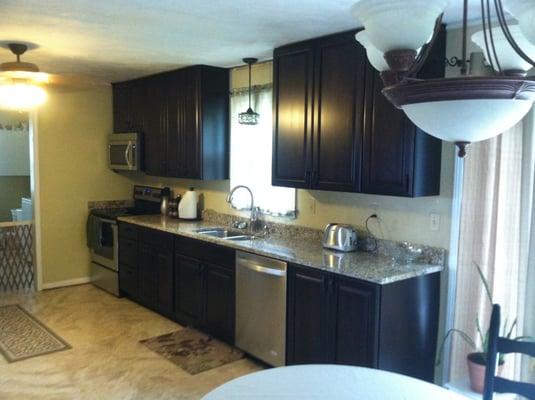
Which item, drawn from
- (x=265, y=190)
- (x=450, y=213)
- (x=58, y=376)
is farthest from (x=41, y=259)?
(x=450, y=213)

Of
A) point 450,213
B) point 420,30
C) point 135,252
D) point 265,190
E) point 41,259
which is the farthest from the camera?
point 41,259

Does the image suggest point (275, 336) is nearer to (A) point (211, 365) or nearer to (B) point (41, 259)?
(A) point (211, 365)

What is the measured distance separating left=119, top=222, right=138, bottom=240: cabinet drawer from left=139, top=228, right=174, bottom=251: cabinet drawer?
0.12 m

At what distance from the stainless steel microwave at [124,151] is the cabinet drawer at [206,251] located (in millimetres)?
1431

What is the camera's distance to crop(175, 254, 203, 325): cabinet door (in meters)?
4.11

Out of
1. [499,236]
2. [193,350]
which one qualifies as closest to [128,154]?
[193,350]

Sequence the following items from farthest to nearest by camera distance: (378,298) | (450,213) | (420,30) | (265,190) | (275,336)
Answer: (265,190)
(275,336)
(450,213)
(378,298)
(420,30)

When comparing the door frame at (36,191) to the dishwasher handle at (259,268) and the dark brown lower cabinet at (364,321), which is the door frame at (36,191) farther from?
the dark brown lower cabinet at (364,321)

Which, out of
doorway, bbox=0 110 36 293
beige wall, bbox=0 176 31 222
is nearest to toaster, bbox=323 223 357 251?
doorway, bbox=0 110 36 293

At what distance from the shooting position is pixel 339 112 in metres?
3.23

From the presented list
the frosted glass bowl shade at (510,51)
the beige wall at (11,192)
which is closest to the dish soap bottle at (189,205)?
the beige wall at (11,192)

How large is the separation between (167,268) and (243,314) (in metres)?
1.11

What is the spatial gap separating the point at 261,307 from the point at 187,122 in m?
1.98

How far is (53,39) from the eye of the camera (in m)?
3.44
